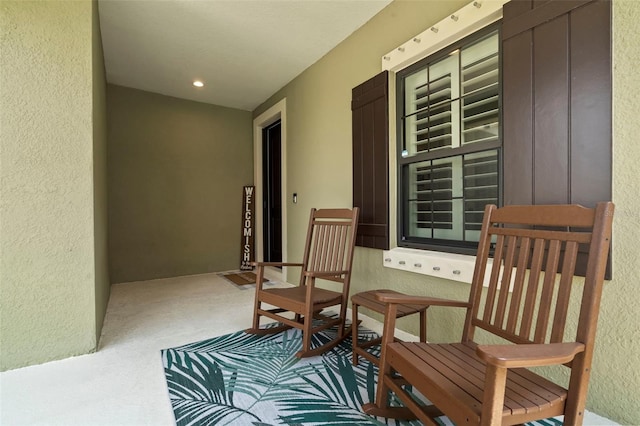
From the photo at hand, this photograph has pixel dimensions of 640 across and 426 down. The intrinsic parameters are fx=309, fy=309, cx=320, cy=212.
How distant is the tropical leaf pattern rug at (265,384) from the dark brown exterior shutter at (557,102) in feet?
3.81

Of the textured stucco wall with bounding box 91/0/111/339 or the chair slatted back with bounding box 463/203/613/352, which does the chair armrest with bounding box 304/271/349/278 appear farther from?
the textured stucco wall with bounding box 91/0/111/339

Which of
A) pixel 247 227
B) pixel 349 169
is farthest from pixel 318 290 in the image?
pixel 247 227

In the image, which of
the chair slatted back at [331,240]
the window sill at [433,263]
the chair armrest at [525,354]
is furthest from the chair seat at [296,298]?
the chair armrest at [525,354]

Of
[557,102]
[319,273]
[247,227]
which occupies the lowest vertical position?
[319,273]

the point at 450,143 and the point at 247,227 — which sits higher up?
the point at 450,143

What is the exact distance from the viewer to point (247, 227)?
5.10m

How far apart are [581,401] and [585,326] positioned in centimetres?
24

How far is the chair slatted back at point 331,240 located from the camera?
249 cm

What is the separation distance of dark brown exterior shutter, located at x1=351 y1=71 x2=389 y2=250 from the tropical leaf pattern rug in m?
0.94

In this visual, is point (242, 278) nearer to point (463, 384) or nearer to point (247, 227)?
point (247, 227)

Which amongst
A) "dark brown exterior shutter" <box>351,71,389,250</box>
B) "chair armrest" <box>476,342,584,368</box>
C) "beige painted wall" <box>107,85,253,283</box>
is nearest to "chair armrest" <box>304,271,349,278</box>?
"dark brown exterior shutter" <box>351,71,389,250</box>

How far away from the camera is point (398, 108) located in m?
2.51

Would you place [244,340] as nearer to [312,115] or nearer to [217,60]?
[312,115]

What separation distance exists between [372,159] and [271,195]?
2767 millimetres
